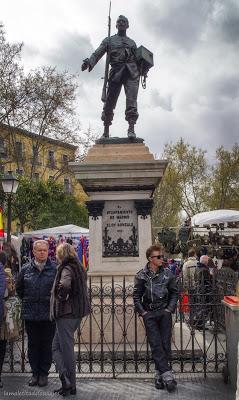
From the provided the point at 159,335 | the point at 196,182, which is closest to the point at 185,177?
the point at 196,182

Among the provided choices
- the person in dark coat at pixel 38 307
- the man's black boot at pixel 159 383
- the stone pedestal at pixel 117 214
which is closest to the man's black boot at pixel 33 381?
the person in dark coat at pixel 38 307

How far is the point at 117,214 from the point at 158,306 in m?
3.13

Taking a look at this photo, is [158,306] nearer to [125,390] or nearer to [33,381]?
[125,390]

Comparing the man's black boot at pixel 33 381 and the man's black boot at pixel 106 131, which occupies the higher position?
the man's black boot at pixel 106 131

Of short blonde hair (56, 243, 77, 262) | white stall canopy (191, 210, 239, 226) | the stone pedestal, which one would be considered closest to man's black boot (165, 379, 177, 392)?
short blonde hair (56, 243, 77, 262)

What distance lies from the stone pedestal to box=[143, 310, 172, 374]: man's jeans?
2.65 metres

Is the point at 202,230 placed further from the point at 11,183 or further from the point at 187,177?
the point at 187,177

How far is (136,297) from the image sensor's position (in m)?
6.90

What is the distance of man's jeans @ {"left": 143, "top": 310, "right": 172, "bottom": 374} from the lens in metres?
6.77

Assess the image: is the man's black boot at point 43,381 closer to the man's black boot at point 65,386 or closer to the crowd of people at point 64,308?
the crowd of people at point 64,308

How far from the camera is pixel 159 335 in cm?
689

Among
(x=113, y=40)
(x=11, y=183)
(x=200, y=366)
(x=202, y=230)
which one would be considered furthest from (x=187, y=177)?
(x=200, y=366)

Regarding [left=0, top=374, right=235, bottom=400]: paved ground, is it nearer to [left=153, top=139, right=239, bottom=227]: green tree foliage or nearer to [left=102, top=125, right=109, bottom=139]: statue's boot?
[left=102, top=125, right=109, bottom=139]: statue's boot

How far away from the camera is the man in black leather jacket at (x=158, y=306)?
679cm
